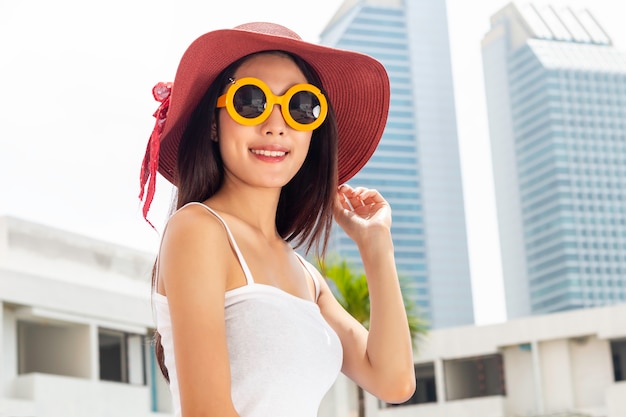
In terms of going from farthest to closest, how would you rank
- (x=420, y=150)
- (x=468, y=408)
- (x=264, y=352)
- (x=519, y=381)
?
(x=420, y=150), (x=519, y=381), (x=468, y=408), (x=264, y=352)

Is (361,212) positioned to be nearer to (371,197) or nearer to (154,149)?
(371,197)

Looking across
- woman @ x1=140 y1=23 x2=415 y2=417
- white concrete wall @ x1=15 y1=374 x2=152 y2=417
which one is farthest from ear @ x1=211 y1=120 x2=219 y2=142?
white concrete wall @ x1=15 y1=374 x2=152 y2=417

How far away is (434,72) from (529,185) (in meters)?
22.4

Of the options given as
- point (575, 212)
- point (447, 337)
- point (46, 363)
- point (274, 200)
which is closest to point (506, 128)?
point (575, 212)

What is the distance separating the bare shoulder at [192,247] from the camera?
1690 mm

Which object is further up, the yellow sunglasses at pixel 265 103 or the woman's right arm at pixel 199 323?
the yellow sunglasses at pixel 265 103

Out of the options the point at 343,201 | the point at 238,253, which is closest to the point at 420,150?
the point at 343,201

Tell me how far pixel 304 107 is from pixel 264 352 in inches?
17.5

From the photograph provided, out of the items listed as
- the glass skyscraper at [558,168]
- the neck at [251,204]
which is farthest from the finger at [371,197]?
the glass skyscraper at [558,168]

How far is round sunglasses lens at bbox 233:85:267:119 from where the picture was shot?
74.5 inches

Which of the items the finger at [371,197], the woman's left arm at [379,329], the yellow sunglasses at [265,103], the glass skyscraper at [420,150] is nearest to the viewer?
the yellow sunglasses at [265,103]

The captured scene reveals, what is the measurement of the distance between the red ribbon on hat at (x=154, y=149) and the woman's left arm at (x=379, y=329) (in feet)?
1.37

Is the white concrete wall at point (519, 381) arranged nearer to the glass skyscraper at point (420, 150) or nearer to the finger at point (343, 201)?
the finger at point (343, 201)

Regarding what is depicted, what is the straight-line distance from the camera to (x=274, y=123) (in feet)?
6.28
